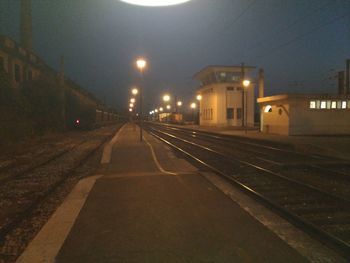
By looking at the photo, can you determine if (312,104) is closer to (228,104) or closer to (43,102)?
(43,102)

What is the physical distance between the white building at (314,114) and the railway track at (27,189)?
2245 cm

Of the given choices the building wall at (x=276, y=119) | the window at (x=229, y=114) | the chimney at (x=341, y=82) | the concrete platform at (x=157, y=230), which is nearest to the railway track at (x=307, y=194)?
the concrete platform at (x=157, y=230)

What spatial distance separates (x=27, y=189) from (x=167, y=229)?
6.03 metres

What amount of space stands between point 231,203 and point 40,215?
150 inches

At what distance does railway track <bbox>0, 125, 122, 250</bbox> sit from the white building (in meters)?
22.5

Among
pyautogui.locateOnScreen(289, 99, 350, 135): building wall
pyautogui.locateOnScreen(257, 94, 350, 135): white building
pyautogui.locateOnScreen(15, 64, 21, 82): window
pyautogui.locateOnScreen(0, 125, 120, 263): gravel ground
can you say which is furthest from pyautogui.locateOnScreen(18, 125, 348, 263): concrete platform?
pyautogui.locateOnScreen(15, 64, 21, 82): window

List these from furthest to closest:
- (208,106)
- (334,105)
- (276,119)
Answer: (208,106) → (276,119) → (334,105)

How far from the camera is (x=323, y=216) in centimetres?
719

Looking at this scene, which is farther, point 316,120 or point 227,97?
point 227,97

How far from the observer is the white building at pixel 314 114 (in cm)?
3384

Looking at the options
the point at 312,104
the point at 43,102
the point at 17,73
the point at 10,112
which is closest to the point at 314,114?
the point at 312,104

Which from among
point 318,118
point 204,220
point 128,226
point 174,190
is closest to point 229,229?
point 204,220

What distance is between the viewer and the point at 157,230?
581 centimetres

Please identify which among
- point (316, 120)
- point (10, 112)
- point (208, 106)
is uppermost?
point (208, 106)
